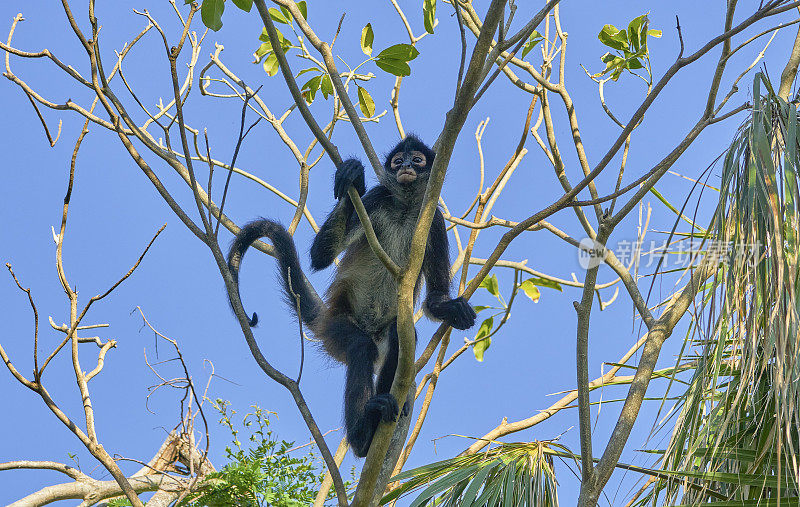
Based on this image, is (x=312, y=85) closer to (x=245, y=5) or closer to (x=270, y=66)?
(x=270, y=66)

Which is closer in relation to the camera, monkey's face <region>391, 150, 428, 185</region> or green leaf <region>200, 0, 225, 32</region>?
green leaf <region>200, 0, 225, 32</region>

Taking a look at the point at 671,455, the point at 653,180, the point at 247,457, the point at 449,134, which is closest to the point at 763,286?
the point at 653,180

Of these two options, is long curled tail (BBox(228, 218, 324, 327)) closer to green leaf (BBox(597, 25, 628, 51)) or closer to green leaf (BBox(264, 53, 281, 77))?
green leaf (BBox(264, 53, 281, 77))

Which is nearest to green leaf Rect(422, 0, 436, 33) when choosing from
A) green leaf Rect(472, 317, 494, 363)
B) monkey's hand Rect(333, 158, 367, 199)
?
monkey's hand Rect(333, 158, 367, 199)

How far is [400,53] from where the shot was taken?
10.6 feet

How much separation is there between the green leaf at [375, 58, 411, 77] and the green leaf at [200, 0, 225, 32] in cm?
95

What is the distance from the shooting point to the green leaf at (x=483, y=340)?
518 centimetres

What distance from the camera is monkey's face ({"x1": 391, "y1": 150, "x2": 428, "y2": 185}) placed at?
430 centimetres

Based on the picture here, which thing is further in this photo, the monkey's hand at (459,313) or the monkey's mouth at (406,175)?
the monkey's mouth at (406,175)

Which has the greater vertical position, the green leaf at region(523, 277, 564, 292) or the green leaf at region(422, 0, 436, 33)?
the green leaf at region(422, 0, 436, 33)

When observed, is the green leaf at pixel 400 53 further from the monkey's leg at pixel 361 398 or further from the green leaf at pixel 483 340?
the green leaf at pixel 483 340

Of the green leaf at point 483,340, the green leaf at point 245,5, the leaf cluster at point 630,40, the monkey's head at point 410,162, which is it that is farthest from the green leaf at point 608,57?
the green leaf at point 245,5

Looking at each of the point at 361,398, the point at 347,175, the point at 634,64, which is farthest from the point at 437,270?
the point at 634,64

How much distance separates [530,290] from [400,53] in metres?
2.35
